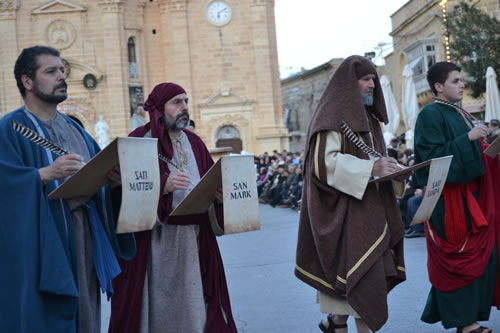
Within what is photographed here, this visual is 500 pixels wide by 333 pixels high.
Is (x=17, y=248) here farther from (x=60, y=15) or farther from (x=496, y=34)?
(x=60, y=15)

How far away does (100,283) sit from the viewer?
4.40 meters

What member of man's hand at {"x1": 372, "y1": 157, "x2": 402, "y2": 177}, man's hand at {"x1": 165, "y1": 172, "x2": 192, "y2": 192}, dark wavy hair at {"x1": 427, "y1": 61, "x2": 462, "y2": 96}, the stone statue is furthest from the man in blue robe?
the stone statue

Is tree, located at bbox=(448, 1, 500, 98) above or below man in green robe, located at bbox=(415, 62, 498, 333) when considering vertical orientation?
above

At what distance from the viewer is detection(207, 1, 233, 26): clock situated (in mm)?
42469

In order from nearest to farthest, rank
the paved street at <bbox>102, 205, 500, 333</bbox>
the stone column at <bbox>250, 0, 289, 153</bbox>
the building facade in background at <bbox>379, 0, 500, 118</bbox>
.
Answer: the paved street at <bbox>102, 205, 500, 333</bbox>, the building facade in background at <bbox>379, 0, 500, 118</bbox>, the stone column at <bbox>250, 0, 289, 153</bbox>

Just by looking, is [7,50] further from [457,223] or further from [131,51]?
[457,223]

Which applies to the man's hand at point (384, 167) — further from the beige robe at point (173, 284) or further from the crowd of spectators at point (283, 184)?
the crowd of spectators at point (283, 184)

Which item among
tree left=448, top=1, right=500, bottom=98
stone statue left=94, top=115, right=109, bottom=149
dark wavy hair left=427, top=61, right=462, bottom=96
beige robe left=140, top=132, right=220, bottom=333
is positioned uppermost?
tree left=448, top=1, right=500, bottom=98

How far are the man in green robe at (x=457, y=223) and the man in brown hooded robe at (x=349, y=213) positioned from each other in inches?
22.9

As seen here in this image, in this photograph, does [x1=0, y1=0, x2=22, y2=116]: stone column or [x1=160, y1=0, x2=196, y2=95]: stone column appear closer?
[x1=160, y1=0, x2=196, y2=95]: stone column

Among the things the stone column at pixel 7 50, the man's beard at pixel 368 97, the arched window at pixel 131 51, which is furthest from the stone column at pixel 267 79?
the man's beard at pixel 368 97

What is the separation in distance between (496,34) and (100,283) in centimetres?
2593

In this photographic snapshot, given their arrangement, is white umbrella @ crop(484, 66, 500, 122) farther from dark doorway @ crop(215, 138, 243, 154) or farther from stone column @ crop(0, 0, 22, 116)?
stone column @ crop(0, 0, 22, 116)

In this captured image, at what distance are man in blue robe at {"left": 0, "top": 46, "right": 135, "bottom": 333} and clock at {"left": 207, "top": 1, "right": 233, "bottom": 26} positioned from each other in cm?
3864
